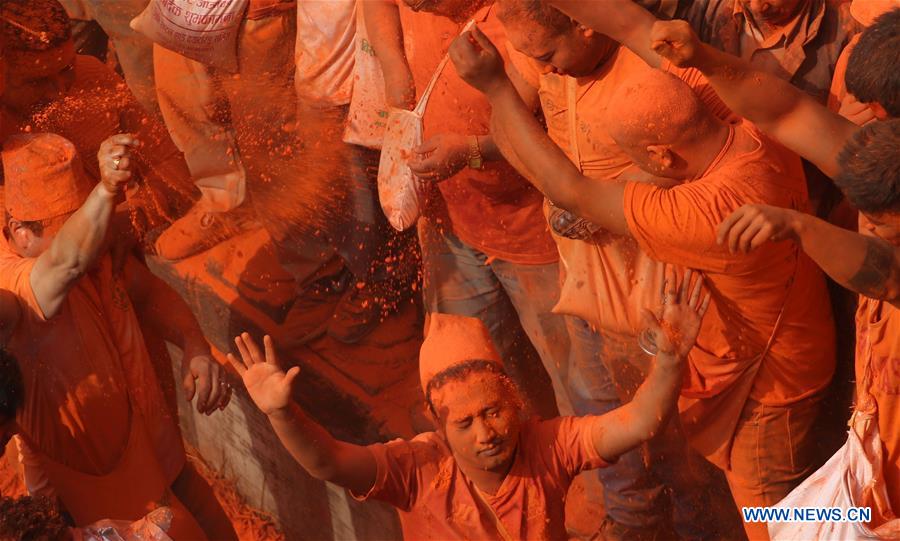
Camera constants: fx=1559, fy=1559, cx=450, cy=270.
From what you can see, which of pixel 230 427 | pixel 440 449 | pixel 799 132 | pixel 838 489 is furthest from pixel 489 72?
pixel 230 427

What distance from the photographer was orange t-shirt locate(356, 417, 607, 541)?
3947mm

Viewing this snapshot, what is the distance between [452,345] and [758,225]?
0.92 metres

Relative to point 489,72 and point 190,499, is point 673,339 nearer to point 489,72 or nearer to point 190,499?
point 489,72

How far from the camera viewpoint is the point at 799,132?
3.58 meters

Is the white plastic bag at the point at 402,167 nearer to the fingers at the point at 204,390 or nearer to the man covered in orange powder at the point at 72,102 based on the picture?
the fingers at the point at 204,390

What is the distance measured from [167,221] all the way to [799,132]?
2.40 m

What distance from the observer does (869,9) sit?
380cm

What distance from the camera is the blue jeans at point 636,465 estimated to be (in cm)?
444

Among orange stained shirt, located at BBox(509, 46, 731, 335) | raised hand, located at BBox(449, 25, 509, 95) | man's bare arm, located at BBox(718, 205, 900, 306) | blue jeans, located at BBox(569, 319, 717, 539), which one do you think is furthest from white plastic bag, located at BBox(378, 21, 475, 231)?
man's bare arm, located at BBox(718, 205, 900, 306)

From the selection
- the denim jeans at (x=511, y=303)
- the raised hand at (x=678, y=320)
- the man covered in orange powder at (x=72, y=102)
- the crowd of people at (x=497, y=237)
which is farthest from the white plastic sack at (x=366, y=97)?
the raised hand at (x=678, y=320)

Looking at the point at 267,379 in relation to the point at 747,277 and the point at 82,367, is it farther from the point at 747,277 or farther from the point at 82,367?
the point at 747,277

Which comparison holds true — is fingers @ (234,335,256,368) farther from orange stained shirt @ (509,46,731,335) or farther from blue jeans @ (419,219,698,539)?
blue jeans @ (419,219,698,539)

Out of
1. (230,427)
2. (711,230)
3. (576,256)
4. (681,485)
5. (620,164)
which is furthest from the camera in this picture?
(230,427)

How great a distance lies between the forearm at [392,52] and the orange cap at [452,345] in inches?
32.3
